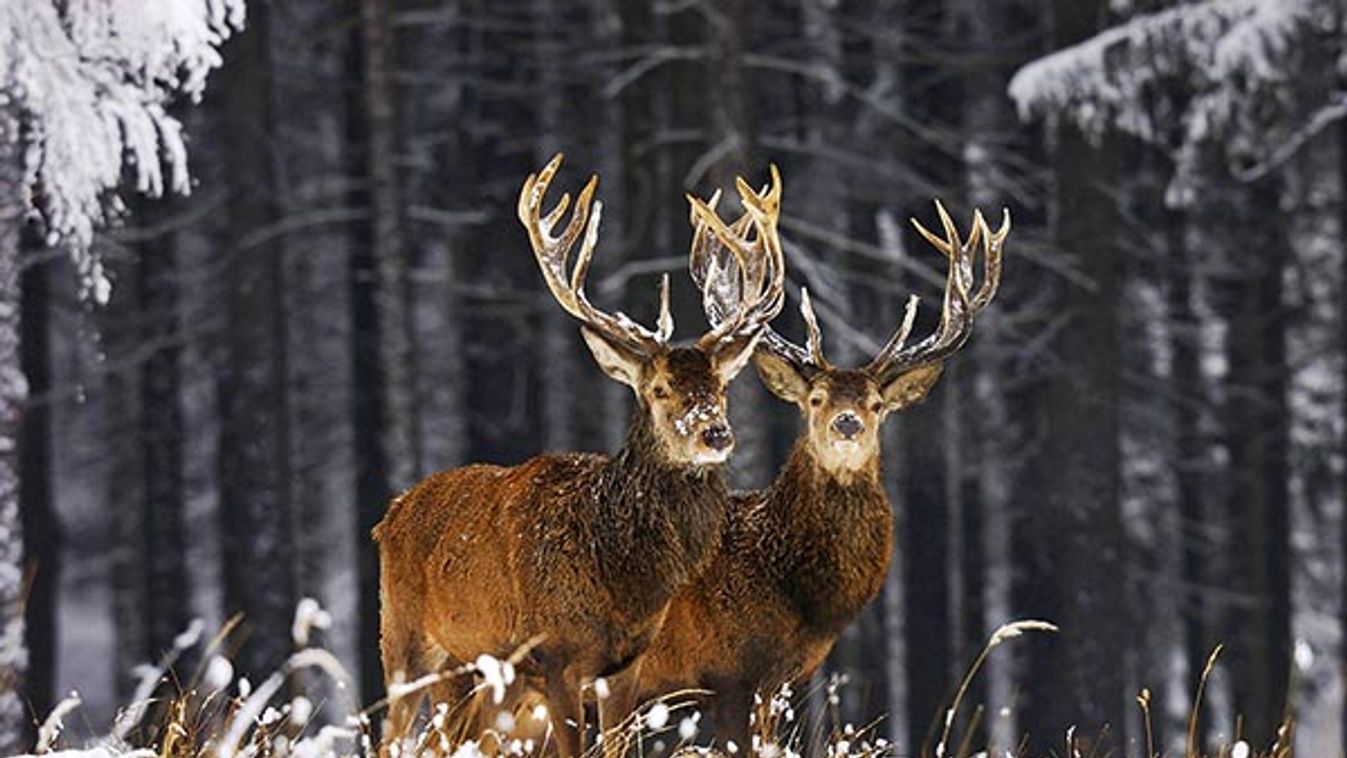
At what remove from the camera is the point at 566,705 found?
9.52 metres

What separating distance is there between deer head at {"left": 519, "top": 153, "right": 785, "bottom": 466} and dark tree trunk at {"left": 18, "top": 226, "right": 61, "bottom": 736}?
30.9 ft

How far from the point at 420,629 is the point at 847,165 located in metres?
12.3

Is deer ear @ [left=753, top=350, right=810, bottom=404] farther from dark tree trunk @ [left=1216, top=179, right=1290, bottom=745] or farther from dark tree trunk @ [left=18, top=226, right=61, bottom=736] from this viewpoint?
dark tree trunk @ [left=1216, top=179, right=1290, bottom=745]

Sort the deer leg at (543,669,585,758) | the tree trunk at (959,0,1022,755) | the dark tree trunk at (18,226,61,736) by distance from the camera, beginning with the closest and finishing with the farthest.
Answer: the deer leg at (543,669,585,758), the dark tree trunk at (18,226,61,736), the tree trunk at (959,0,1022,755)

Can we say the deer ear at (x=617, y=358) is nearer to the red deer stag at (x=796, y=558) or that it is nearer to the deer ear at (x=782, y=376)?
the red deer stag at (x=796, y=558)

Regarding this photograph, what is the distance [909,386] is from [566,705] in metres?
2.36

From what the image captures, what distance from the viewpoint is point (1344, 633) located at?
84.2 ft

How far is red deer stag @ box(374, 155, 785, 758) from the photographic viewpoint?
9648 millimetres

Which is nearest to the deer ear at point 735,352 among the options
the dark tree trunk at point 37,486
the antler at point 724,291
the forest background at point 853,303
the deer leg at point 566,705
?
the antler at point 724,291

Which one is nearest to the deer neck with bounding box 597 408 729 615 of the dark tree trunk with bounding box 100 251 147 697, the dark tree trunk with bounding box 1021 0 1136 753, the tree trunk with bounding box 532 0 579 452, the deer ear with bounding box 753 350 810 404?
the deer ear with bounding box 753 350 810 404

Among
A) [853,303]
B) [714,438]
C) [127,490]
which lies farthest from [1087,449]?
[127,490]

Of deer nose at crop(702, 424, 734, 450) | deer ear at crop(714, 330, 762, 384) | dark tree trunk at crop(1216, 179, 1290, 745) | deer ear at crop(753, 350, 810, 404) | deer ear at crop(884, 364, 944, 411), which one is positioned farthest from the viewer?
dark tree trunk at crop(1216, 179, 1290, 745)

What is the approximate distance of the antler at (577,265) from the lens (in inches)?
394

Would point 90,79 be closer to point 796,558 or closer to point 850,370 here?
point 850,370
